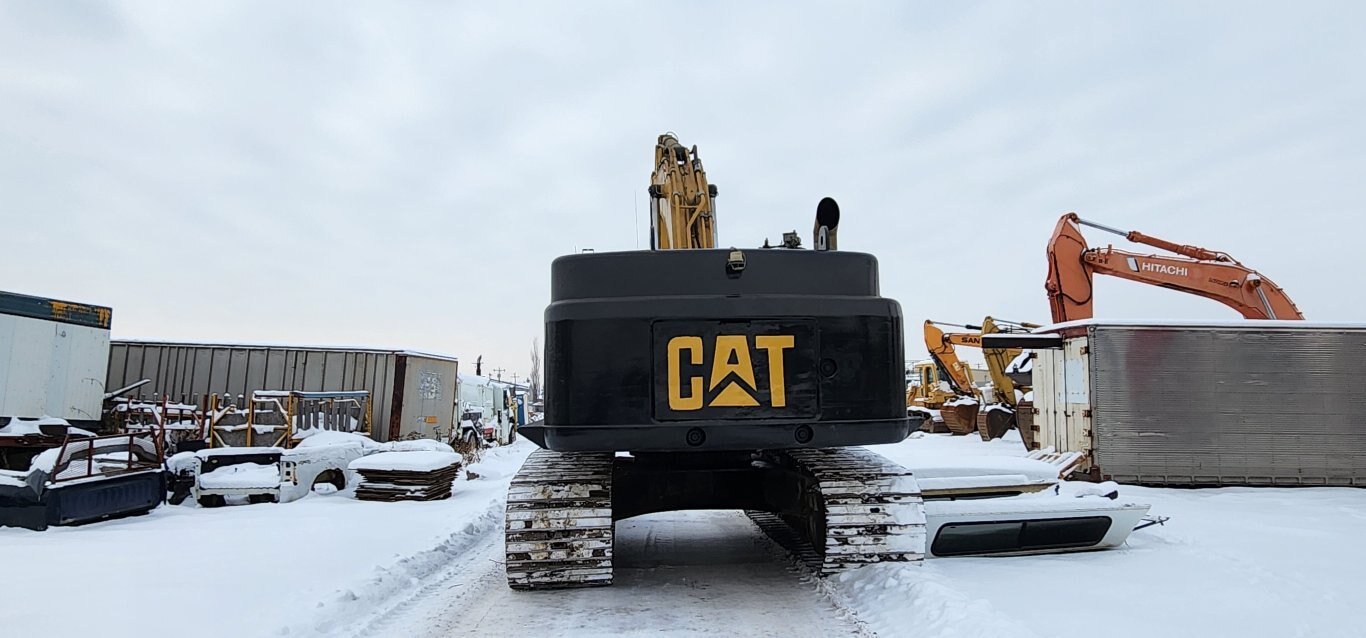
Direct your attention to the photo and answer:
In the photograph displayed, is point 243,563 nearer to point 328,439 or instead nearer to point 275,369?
point 328,439

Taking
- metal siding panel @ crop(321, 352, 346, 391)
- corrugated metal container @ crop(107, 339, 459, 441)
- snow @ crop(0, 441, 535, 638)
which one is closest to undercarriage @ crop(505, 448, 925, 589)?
snow @ crop(0, 441, 535, 638)

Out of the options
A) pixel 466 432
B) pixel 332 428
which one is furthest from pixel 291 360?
pixel 466 432

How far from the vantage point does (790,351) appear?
4.83 metres

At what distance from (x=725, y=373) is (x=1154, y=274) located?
53.1 feet

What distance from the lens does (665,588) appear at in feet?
17.7

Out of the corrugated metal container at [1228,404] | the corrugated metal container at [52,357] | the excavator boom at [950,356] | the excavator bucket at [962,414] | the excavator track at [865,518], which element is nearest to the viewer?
the excavator track at [865,518]

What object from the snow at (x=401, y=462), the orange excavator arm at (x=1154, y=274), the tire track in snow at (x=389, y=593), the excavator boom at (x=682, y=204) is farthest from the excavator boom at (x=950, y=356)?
the tire track in snow at (x=389, y=593)

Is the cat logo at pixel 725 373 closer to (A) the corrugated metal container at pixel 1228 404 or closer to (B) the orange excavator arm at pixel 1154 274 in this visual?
(A) the corrugated metal container at pixel 1228 404

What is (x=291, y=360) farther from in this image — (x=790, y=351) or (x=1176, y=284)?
(x=1176, y=284)

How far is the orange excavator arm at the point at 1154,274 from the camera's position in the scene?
1641cm

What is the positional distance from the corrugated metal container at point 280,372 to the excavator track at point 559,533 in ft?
41.2

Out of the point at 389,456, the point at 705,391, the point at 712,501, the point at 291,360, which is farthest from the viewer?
the point at 291,360

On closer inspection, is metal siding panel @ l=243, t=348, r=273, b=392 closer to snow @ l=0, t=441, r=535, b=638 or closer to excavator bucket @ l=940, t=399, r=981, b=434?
snow @ l=0, t=441, r=535, b=638

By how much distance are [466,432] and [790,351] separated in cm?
1766
